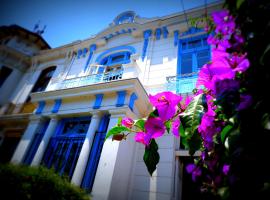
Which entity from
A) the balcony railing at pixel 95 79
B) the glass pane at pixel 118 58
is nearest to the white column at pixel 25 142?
the balcony railing at pixel 95 79

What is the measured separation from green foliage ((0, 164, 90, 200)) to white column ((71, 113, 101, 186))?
935mm

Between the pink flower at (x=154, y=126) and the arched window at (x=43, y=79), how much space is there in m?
11.5

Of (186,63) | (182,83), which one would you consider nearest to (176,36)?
(186,63)

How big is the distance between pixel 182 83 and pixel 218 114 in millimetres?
5402

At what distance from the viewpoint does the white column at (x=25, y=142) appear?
583 cm

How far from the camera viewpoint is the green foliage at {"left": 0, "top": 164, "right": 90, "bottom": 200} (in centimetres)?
261

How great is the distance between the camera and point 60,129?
631cm

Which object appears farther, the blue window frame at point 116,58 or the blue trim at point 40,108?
the blue window frame at point 116,58

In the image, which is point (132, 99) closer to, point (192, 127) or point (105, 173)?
point (105, 173)

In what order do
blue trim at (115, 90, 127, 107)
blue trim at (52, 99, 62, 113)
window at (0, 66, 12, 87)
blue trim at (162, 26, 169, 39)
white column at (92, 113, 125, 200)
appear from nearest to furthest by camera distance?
1. white column at (92, 113, 125, 200)
2. blue trim at (115, 90, 127, 107)
3. blue trim at (52, 99, 62, 113)
4. blue trim at (162, 26, 169, 39)
5. window at (0, 66, 12, 87)

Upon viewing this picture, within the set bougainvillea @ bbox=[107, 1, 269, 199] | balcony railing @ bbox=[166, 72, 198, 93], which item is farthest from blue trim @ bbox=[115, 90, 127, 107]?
bougainvillea @ bbox=[107, 1, 269, 199]

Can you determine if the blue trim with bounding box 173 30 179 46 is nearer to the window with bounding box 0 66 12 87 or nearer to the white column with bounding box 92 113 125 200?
the white column with bounding box 92 113 125 200

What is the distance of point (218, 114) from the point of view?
79 cm

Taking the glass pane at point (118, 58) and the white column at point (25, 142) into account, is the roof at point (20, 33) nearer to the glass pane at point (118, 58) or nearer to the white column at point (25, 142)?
the glass pane at point (118, 58)
